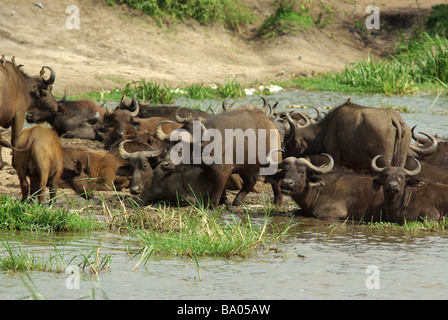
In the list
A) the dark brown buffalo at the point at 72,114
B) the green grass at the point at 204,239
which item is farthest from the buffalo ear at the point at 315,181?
the dark brown buffalo at the point at 72,114

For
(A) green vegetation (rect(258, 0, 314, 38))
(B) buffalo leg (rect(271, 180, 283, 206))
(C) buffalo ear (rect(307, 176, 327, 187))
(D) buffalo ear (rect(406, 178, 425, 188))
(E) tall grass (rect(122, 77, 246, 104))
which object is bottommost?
(B) buffalo leg (rect(271, 180, 283, 206))

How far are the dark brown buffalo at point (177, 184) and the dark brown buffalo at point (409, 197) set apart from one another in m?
2.13

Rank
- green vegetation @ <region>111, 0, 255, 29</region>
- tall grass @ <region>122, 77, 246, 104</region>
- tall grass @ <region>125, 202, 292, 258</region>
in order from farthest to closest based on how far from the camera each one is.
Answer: green vegetation @ <region>111, 0, 255, 29</region> < tall grass @ <region>122, 77, 246, 104</region> < tall grass @ <region>125, 202, 292, 258</region>

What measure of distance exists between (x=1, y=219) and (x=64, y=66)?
42.3 feet

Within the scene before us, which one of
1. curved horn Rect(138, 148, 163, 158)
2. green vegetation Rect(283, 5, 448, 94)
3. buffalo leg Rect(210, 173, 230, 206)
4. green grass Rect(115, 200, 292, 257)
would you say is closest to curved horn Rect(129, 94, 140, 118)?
curved horn Rect(138, 148, 163, 158)

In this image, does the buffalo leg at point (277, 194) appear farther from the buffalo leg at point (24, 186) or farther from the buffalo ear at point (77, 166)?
the buffalo leg at point (24, 186)

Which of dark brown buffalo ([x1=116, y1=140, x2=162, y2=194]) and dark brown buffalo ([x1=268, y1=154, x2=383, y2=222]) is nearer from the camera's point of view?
dark brown buffalo ([x1=268, y1=154, x2=383, y2=222])

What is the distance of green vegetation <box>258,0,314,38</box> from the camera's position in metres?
27.5

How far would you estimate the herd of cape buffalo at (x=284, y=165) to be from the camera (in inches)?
363

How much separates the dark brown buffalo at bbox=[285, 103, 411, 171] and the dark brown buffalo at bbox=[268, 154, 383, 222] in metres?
0.60

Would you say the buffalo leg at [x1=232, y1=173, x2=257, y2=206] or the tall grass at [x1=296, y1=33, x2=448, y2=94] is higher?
the tall grass at [x1=296, y1=33, x2=448, y2=94]

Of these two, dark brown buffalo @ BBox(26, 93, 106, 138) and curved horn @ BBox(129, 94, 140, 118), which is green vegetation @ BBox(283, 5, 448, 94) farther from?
dark brown buffalo @ BBox(26, 93, 106, 138)

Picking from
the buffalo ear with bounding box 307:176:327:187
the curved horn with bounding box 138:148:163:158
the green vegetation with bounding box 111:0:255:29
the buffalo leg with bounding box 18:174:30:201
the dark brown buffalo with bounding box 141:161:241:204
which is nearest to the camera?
the buffalo leg with bounding box 18:174:30:201

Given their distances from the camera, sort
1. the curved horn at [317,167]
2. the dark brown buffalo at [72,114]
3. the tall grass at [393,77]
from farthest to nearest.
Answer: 1. the tall grass at [393,77]
2. the dark brown buffalo at [72,114]
3. the curved horn at [317,167]
